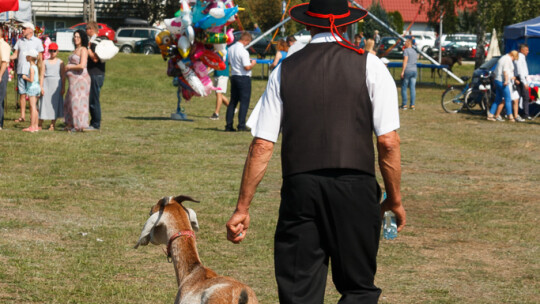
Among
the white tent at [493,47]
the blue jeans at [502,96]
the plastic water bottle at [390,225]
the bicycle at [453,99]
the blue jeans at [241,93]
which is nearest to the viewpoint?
the plastic water bottle at [390,225]

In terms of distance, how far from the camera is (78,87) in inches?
597

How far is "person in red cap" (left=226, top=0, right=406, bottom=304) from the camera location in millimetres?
3885

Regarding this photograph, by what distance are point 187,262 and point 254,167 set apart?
643 millimetres

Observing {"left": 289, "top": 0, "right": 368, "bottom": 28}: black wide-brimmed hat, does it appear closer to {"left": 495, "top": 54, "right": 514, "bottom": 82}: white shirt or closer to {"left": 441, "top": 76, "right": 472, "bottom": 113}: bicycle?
{"left": 495, "top": 54, "right": 514, "bottom": 82}: white shirt

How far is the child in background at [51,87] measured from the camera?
15.6 metres

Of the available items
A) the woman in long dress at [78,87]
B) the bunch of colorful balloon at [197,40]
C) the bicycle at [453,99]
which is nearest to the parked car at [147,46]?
the bicycle at [453,99]

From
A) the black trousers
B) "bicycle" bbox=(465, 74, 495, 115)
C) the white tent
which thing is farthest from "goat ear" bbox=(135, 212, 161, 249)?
the white tent

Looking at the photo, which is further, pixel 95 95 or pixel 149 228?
pixel 95 95

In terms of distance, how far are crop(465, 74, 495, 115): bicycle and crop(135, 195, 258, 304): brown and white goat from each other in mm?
18162

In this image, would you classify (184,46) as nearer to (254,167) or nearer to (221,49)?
(221,49)

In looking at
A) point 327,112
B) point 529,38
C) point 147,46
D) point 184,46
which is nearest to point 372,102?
point 327,112

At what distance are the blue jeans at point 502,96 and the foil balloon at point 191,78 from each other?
7.42 metres

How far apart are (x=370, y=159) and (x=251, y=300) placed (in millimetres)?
870

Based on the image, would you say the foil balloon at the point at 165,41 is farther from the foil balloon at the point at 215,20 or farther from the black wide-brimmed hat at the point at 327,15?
the black wide-brimmed hat at the point at 327,15
